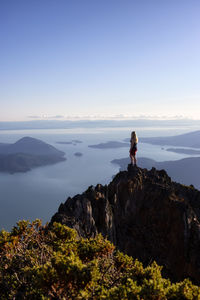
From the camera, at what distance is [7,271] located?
37.2 ft

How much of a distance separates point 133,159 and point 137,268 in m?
20.1

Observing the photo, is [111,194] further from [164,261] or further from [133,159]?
[164,261]

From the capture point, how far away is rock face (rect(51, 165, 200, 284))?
2488cm

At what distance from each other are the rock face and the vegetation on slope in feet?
31.0

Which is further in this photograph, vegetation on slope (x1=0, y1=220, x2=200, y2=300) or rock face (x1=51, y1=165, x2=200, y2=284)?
rock face (x1=51, y1=165, x2=200, y2=284)

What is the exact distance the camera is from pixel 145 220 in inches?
1129

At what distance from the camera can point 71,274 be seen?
735 centimetres

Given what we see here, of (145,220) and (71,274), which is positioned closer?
(71,274)

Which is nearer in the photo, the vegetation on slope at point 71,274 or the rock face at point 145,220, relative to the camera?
the vegetation on slope at point 71,274

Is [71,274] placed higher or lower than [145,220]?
higher

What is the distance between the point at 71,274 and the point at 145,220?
76.3 ft

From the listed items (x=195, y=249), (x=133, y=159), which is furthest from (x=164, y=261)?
(x=133, y=159)

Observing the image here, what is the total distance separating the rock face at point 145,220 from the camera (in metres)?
24.9

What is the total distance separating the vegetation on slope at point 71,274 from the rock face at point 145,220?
31.0 feet
